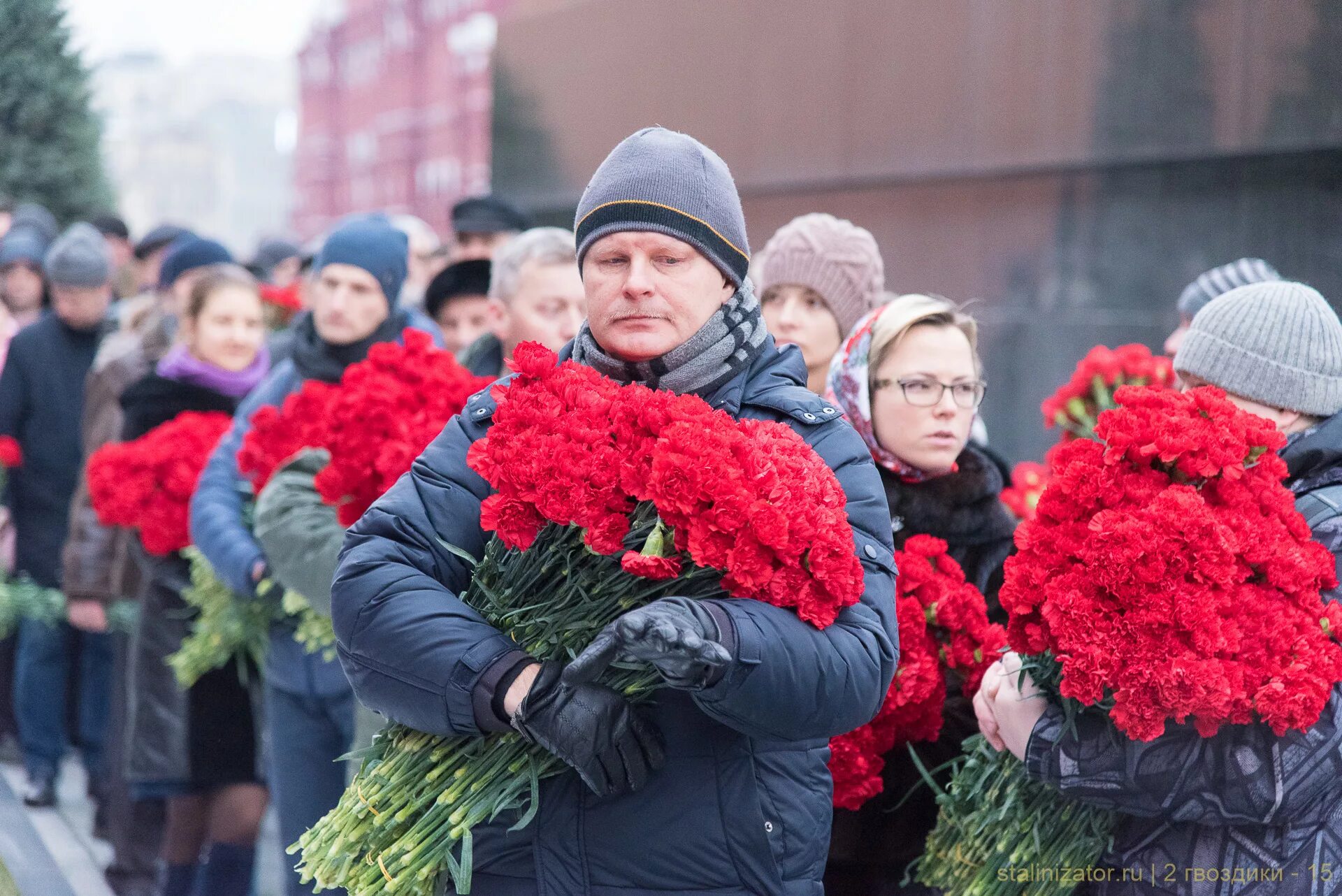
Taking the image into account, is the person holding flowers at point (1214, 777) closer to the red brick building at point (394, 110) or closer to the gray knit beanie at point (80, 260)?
the gray knit beanie at point (80, 260)

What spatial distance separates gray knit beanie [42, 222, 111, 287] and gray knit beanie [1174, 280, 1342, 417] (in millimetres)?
5063

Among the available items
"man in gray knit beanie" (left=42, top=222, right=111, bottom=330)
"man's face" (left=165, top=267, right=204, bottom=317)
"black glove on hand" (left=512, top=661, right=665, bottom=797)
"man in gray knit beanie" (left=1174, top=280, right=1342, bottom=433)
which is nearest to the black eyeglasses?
"man in gray knit beanie" (left=1174, top=280, right=1342, bottom=433)

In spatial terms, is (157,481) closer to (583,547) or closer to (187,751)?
(187,751)

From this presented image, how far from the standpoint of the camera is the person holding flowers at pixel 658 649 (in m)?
2.06

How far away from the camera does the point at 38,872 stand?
2.64 meters

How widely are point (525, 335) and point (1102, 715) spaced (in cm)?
229

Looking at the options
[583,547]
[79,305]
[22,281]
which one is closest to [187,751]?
[79,305]

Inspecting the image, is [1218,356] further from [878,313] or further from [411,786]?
[411,786]

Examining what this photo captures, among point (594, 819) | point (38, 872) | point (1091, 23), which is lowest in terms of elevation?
point (38, 872)

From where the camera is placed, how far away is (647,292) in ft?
7.78

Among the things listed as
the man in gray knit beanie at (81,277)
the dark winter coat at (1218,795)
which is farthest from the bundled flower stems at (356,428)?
the man in gray knit beanie at (81,277)

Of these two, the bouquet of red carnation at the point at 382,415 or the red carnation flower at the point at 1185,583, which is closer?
the red carnation flower at the point at 1185,583

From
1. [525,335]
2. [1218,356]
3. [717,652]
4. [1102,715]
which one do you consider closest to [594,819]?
[717,652]

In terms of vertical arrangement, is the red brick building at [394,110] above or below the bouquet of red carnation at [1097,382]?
above
